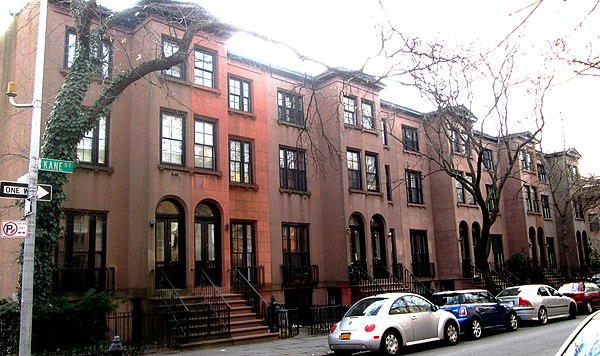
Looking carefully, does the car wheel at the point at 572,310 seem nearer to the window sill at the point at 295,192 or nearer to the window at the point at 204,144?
the window sill at the point at 295,192

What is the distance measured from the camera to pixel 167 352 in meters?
14.9

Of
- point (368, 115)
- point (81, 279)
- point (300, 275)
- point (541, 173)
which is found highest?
point (368, 115)

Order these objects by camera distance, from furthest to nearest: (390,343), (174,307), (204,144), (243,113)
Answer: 1. (243,113)
2. (204,144)
3. (174,307)
4. (390,343)

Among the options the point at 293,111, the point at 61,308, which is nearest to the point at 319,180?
the point at 293,111

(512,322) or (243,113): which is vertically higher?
(243,113)

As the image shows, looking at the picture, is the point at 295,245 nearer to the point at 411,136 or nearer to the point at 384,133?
the point at 384,133

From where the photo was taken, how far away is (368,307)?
14219 millimetres

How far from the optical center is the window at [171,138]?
19.2m

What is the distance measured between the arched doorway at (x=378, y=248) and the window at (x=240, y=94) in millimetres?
8968

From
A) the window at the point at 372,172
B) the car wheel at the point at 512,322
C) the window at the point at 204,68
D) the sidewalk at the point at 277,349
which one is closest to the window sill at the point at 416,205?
the window at the point at 372,172

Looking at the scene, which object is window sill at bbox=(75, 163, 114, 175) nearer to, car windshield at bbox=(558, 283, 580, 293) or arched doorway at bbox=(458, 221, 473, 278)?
car windshield at bbox=(558, 283, 580, 293)

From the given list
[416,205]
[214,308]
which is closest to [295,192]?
[214,308]

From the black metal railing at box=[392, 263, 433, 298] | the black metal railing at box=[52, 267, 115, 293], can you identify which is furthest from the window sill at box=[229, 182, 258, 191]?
the black metal railing at box=[392, 263, 433, 298]

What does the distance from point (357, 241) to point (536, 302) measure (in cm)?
864
